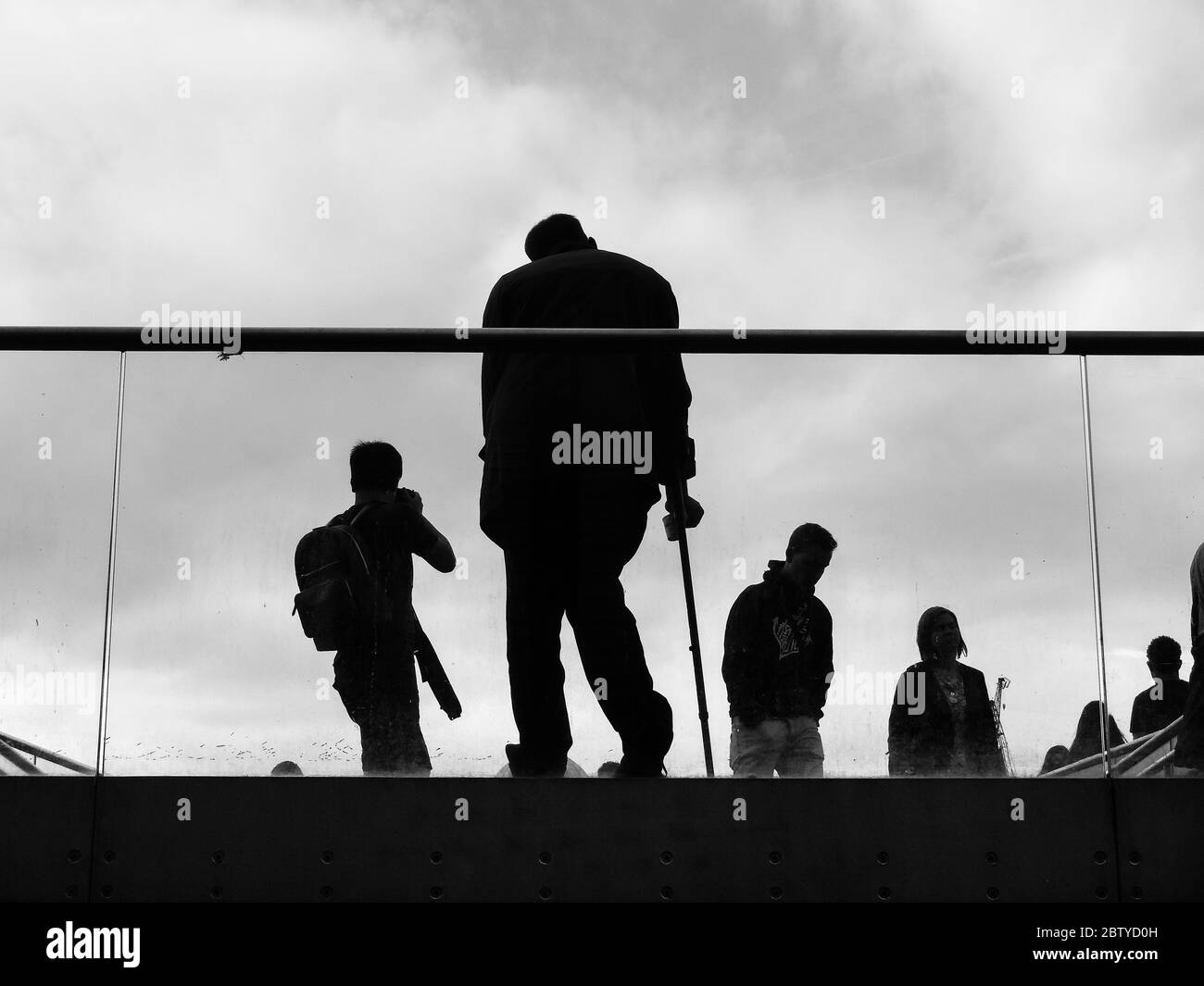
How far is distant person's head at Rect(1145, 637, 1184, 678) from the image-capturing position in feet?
11.5

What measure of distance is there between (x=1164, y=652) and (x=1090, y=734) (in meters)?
0.28

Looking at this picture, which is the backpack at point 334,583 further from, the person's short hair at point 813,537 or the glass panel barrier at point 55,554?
the person's short hair at point 813,537

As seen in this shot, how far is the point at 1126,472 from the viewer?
11.7 feet

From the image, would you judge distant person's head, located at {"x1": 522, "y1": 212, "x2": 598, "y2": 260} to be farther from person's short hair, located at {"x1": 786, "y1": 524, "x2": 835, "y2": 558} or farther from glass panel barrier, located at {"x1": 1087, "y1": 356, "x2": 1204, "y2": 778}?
glass panel barrier, located at {"x1": 1087, "y1": 356, "x2": 1204, "y2": 778}

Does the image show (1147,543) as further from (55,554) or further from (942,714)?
(55,554)

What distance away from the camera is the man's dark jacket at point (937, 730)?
3484mm

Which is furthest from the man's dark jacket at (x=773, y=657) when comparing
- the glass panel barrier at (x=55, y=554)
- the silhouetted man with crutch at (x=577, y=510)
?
the glass panel barrier at (x=55, y=554)

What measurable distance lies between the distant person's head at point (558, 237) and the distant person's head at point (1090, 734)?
1.91 metres

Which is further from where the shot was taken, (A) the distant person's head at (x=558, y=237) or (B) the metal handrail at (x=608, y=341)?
(A) the distant person's head at (x=558, y=237)

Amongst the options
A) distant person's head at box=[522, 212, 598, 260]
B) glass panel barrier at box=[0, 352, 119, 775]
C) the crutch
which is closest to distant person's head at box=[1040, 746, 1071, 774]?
the crutch

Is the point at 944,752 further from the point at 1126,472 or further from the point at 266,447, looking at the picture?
the point at 266,447

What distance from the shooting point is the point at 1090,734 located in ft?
11.5
